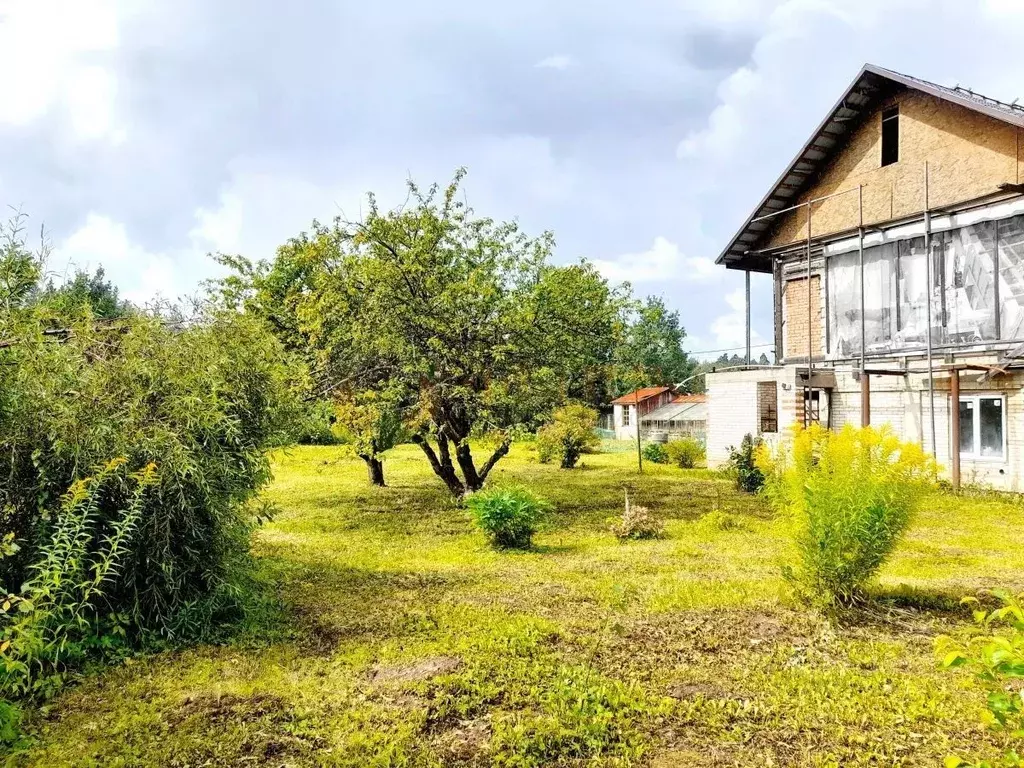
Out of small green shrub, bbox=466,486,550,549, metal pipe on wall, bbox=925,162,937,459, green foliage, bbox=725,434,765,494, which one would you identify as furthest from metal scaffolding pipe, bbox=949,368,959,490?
small green shrub, bbox=466,486,550,549

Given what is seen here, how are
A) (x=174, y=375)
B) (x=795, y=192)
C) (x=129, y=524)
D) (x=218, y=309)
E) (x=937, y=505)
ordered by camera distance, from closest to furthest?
1. (x=129, y=524)
2. (x=174, y=375)
3. (x=218, y=309)
4. (x=937, y=505)
5. (x=795, y=192)

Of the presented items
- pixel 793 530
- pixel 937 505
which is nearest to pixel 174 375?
pixel 793 530

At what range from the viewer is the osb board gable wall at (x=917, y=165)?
15.3 metres

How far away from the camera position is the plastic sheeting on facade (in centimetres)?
1534

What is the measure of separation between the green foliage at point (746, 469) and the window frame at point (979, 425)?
178 inches

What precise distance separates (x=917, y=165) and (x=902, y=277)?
273cm

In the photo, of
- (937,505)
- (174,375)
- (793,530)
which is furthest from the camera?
(937,505)

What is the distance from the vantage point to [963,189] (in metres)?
15.9

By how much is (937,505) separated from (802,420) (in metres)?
4.64

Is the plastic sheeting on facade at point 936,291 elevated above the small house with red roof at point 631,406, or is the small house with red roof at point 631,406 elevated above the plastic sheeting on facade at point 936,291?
the plastic sheeting on facade at point 936,291

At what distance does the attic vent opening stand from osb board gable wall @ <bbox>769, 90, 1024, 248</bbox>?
141 mm

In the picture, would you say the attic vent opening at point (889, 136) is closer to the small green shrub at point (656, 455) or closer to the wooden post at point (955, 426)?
the wooden post at point (955, 426)

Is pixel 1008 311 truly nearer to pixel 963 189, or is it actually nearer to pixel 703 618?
pixel 963 189

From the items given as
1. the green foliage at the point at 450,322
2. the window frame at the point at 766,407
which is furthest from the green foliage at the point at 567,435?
the window frame at the point at 766,407
